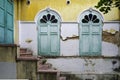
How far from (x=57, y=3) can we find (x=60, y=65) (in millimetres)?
2612

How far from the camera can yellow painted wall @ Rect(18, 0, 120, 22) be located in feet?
44.4

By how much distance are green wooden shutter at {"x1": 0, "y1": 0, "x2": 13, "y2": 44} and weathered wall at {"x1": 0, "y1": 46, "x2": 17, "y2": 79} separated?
150 centimetres

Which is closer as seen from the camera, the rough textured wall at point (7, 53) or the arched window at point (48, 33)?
the rough textured wall at point (7, 53)

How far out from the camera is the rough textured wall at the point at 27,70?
9211 millimetres

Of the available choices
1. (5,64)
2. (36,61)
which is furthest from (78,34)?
(5,64)

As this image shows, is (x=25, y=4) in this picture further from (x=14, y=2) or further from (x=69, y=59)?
(x=69, y=59)

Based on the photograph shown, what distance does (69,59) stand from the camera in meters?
13.4

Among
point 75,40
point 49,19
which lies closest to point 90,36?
point 75,40

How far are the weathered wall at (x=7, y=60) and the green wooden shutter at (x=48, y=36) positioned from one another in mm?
4614

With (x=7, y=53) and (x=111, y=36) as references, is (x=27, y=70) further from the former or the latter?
(x=111, y=36)

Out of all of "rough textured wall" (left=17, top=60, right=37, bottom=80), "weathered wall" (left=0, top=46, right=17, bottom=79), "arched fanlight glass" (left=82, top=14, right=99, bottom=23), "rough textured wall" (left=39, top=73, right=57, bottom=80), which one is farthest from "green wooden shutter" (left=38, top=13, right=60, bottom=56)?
"weathered wall" (left=0, top=46, right=17, bottom=79)

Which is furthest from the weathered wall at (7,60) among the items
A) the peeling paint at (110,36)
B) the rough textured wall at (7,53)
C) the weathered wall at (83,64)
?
the peeling paint at (110,36)

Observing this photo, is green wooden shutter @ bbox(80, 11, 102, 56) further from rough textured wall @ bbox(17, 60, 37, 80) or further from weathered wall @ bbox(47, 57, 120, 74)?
rough textured wall @ bbox(17, 60, 37, 80)

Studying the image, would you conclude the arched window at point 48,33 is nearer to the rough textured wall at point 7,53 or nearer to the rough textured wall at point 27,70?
the rough textured wall at point 27,70
